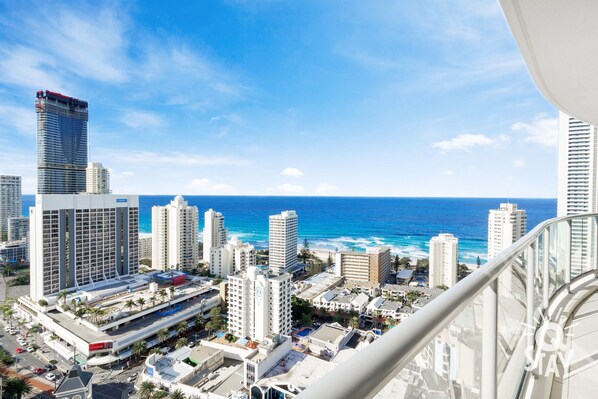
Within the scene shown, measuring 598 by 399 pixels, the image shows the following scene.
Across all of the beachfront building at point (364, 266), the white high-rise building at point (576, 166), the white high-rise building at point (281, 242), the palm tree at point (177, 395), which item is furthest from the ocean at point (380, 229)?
the palm tree at point (177, 395)

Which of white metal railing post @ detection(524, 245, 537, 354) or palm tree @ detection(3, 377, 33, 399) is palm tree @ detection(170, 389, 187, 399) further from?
white metal railing post @ detection(524, 245, 537, 354)

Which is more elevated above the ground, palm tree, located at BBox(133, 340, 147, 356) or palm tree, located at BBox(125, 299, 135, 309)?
palm tree, located at BBox(125, 299, 135, 309)

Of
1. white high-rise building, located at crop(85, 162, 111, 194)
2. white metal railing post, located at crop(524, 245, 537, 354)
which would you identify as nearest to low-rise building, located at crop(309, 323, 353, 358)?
white metal railing post, located at crop(524, 245, 537, 354)

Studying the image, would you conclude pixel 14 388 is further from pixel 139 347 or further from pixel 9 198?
pixel 9 198

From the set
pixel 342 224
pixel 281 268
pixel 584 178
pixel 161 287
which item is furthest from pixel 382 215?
pixel 584 178

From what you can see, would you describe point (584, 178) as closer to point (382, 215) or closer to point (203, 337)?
point (203, 337)

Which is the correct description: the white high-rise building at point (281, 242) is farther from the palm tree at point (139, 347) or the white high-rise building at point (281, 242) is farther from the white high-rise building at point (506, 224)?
the white high-rise building at point (506, 224)
